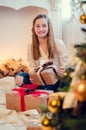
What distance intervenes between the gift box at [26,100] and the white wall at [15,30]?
1.24 metres

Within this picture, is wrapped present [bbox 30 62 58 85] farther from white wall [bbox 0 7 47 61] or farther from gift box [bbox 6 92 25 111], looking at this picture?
white wall [bbox 0 7 47 61]

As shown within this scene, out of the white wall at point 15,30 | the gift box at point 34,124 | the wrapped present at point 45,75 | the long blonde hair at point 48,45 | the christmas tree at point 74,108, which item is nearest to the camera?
the christmas tree at point 74,108

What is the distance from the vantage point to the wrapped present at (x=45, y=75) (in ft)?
6.01

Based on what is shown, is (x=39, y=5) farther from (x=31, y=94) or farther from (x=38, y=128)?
(x=38, y=128)

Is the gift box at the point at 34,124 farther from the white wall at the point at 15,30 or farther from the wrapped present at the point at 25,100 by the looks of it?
the white wall at the point at 15,30

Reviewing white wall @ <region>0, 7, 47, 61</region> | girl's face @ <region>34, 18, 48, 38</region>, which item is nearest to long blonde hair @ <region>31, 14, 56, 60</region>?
girl's face @ <region>34, 18, 48, 38</region>

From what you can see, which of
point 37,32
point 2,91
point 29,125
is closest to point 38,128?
point 29,125

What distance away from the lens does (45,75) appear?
1848mm

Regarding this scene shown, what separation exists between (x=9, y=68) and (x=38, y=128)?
1455 millimetres

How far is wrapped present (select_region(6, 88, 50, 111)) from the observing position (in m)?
1.67

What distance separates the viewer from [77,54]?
74cm

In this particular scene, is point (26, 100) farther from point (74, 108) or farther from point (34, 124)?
point (74, 108)

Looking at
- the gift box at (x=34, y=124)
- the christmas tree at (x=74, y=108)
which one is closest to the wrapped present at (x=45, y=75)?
the gift box at (x=34, y=124)

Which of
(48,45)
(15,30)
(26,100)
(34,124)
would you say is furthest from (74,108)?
(15,30)
